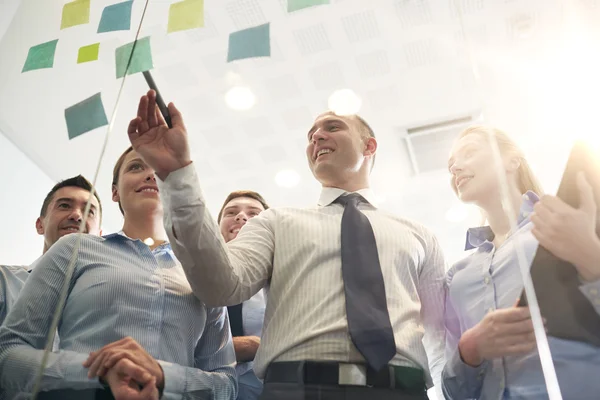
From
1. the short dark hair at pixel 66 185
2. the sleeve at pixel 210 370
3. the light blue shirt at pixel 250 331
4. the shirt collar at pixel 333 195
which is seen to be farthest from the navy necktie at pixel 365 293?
the short dark hair at pixel 66 185

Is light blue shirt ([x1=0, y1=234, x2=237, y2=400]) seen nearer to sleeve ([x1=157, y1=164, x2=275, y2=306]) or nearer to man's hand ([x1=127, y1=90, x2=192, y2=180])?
sleeve ([x1=157, y1=164, x2=275, y2=306])

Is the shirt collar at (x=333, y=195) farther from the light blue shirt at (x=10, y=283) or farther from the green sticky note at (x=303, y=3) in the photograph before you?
the light blue shirt at (x=10, y=283)

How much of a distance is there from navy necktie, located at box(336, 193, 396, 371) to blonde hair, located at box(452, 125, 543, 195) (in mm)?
391

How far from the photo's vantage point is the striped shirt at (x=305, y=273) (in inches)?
44.6

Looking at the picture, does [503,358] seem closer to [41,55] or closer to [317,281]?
[317,281]

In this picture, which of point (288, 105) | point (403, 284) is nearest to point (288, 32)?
point (288, 105)

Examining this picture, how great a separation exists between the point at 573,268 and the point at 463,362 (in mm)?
335

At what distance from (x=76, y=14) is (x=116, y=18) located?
0.22m

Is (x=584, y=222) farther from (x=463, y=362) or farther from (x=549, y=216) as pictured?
(x=463, y=362)

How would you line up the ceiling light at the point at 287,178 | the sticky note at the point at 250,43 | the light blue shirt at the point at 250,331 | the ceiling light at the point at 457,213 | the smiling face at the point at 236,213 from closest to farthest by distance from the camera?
the light blue shirt at the point at 250,331, the ceiling light at the point at 457,213, the sticky note at the point at 250,43, the smiling face at the point at 236,213, the ceiling light at the point at 287,178

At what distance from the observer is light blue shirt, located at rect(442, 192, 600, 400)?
991 millimetres

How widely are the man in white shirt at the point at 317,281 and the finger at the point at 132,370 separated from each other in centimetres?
22

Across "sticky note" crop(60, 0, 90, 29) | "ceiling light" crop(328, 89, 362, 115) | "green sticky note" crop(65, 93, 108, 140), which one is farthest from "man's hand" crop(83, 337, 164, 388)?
"ceiling light" crop(328, 89, 362, 115)

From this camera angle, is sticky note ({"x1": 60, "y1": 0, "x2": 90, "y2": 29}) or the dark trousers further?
sticky note ({"x1": 60, "y1": 0, "x2": 90, "y2": 29})
